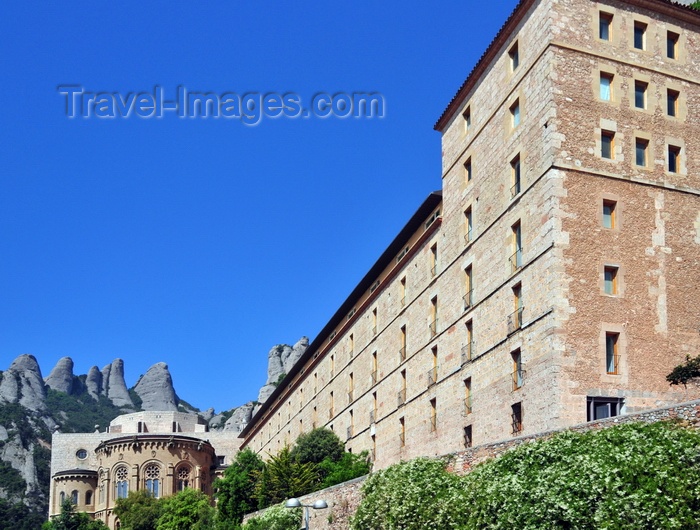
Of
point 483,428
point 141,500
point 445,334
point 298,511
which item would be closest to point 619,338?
point 483,428

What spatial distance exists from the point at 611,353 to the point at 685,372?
8.37 feet

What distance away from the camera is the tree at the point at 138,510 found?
95812 mm

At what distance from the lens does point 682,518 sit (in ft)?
71.3

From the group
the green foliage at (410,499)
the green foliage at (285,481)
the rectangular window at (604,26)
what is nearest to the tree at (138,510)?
the green foliage at (285,481)

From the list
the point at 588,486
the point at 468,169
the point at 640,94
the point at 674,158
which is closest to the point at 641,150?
the point at 674,158

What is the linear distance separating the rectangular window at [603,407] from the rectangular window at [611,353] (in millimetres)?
1032

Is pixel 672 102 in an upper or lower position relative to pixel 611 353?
upper

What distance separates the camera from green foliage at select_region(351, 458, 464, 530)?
96.9 feet

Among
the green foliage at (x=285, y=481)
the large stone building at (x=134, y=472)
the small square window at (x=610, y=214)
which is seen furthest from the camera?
the large stone building at (x=134, y=472)

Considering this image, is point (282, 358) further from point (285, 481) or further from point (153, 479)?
point (285, 481)

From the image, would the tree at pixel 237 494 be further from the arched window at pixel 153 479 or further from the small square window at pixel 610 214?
the arched window at pixel 153 479

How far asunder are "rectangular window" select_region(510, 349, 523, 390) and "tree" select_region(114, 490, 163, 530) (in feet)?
208

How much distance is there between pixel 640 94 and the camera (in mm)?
38281

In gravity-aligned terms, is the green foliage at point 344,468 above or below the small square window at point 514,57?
below
